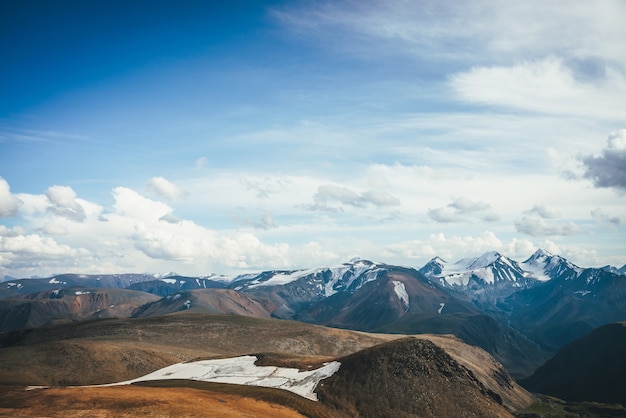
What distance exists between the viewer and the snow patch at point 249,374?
119m

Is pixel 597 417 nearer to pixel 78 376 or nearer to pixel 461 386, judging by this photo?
pixel 461 386

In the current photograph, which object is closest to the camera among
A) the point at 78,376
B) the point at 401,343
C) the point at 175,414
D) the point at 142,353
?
the point at 175,414

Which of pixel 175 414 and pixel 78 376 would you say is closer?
pixel 175 414

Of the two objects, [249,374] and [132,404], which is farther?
[249,374]

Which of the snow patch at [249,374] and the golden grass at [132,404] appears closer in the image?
the golden grass at [132,404]

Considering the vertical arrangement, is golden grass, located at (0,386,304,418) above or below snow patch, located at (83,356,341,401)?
above

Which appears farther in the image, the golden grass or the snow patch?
the snow patch

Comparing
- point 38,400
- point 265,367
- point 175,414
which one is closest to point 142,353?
point 265,367

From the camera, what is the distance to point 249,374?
13162 cm

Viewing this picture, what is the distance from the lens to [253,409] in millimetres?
92688

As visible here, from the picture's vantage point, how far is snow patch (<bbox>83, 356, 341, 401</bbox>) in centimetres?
11894

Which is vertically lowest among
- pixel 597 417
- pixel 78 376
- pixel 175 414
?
pixel 597 417

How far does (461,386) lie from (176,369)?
275ft

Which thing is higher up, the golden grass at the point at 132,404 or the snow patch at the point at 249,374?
the golden grass at the point at 132,404
